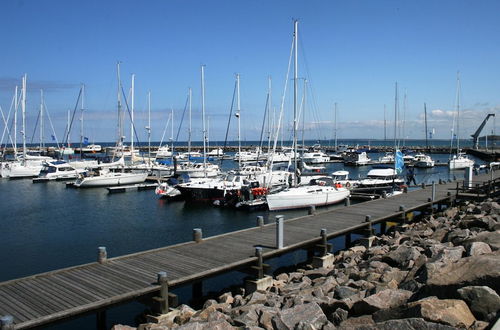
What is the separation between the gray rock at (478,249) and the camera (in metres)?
12.2

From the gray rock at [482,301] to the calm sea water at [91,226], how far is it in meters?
10.9

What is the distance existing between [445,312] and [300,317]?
10.6ft

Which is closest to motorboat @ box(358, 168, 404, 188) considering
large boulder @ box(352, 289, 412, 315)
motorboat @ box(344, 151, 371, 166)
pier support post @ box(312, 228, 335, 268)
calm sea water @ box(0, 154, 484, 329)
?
calm sea water @ box(0, 154, 484, 329)

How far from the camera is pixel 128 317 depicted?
15.0 meters

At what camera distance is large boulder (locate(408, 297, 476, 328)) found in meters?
7.26

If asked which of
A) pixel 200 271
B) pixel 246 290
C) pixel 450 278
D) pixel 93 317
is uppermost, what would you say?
pixel 450 278

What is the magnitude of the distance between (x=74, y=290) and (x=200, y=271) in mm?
3679

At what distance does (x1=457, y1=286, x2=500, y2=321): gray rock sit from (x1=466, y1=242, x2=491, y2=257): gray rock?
175 inches

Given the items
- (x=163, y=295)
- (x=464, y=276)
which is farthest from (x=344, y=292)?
(x=163, y=295)

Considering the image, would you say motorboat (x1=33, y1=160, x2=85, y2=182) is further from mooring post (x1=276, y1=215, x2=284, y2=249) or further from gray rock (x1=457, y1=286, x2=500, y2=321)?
gray rock (x1=457, y1=286, x2=500, y2=321)

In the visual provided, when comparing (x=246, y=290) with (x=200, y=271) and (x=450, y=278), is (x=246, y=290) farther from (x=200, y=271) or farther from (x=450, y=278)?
(x=450, y=278)

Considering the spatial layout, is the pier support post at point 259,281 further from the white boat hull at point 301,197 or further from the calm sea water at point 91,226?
the white boat hull at point 301,197

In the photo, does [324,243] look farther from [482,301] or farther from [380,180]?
[380,180]

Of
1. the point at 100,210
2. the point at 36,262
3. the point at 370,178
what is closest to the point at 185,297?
the point at 36,262
